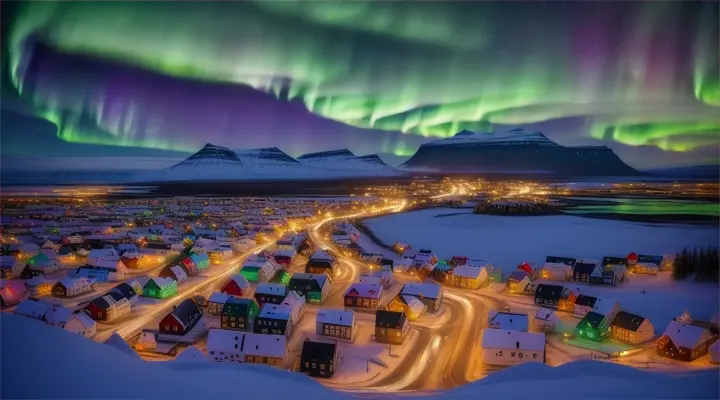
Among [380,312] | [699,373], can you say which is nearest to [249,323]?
[380,312]

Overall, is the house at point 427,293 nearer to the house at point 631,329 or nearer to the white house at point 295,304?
the white house at point 295,304

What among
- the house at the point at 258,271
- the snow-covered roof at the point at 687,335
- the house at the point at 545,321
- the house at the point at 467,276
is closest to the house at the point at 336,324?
the house at the point at 545,321

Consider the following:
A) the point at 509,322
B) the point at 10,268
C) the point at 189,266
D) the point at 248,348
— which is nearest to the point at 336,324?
the point at 248,348

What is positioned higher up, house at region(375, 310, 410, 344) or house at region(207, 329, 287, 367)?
house at region(375, 310, 410, 344)

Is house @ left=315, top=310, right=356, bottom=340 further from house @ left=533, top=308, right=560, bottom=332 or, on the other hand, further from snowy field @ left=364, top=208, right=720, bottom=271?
snowy field @ left=364, top=208, right=720, bottom=271

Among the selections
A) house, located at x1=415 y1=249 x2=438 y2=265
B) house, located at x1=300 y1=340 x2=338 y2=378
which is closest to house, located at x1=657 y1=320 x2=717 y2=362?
house, located at x1=300 y1=340 x2=338 y2=378

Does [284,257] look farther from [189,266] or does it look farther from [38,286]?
[38,286]

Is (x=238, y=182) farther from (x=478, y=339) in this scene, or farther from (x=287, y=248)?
(x=478, y=339)
